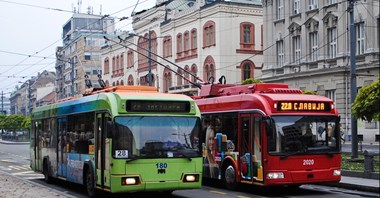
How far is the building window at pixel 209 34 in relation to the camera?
55656 mm

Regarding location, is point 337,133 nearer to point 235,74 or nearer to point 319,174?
point 319,174

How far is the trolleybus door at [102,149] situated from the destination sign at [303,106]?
14.7 ft

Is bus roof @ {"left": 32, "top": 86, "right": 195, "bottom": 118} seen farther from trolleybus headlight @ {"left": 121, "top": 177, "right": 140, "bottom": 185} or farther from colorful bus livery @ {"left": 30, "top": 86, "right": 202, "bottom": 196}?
trolleybus headlight @ {"left": 121, "top": 177, "right": 140, "bottom": 185}

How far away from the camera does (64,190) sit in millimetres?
19297

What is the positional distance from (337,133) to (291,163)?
64.4 inches

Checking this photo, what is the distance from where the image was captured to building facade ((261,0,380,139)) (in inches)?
1452

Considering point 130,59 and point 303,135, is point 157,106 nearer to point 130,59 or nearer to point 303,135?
point 303,135

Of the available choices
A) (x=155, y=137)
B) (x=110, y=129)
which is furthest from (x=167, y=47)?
(x=110, y=129)

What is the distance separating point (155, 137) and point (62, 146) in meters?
5.74

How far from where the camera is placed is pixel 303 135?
1650cm

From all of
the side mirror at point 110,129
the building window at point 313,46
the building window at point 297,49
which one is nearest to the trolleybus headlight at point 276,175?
the side mirror at point 110,129

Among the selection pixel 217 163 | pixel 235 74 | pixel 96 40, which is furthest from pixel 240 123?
pixel 96 40

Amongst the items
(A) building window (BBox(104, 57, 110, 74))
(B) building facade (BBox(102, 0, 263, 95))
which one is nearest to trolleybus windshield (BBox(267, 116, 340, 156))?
(B) building facade (BBox(102, 0, 263, 95))

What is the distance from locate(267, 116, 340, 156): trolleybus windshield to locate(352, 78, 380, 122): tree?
395 centimetres
